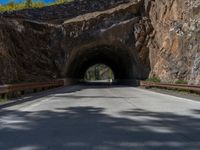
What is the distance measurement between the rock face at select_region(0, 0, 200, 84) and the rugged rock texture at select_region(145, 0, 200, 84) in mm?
87

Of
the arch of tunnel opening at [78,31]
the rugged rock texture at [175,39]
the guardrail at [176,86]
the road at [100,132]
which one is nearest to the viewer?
the road at [100,132]

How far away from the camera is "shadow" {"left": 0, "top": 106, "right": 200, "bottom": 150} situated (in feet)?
21.4

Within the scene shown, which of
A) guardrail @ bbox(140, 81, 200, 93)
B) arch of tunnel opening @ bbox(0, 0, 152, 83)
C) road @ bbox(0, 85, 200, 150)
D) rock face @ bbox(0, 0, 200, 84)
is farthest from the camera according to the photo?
arch of tunnel opening @ bbox(0, 0, 152, 83)

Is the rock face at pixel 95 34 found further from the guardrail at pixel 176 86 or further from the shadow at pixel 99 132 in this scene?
the shadow at pixel 99 132

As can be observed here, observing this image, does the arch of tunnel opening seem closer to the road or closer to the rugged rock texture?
the rugged rock texture

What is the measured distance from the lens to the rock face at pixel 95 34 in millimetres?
34094

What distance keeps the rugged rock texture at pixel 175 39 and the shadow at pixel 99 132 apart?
13105 mm

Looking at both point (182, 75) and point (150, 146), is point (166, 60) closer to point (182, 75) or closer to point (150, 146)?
point (182, 75)

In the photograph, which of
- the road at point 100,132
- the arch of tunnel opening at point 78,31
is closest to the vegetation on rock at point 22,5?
the arch of tunnel opening at point 78,31

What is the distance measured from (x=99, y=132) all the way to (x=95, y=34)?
3364 centimetres

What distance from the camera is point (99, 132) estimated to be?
25.9ft

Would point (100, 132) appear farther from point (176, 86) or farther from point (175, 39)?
point (175, 39)

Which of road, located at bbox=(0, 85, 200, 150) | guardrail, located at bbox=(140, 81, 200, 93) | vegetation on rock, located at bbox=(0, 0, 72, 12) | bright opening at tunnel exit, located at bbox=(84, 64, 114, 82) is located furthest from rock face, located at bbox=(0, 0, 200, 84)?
bright opening at tunnel exit, located at bbox=(84, 64, 114, 82)

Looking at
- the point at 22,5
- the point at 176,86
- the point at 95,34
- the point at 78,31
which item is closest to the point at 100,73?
the point at 22,5
